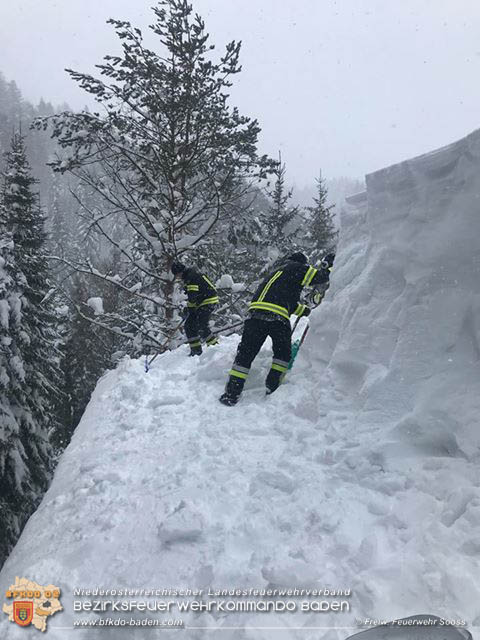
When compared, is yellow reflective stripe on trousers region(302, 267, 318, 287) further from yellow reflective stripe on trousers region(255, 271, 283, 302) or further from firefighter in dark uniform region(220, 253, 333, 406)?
yellow reflective stripe on trousers region(255, 271, 283, 302)

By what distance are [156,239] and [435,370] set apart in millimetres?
7402

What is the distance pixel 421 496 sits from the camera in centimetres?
246

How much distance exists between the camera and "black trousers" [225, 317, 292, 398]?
4.54 meters

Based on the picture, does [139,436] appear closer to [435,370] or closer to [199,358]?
[199,358]

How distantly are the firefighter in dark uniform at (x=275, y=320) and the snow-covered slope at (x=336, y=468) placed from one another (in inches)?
8.6

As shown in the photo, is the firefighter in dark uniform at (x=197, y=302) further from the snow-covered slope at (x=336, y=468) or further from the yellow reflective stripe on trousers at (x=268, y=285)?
the snow-covered slope at (x=336, y=468)

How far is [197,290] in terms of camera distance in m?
7.64

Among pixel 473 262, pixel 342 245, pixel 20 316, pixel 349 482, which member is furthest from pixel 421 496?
pixel 20 316

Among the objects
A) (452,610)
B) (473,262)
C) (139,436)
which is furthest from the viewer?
(139,436)

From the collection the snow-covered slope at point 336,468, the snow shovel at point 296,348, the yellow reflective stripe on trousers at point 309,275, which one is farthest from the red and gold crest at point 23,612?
the yellow reflective stripe on trousers at point 309,275

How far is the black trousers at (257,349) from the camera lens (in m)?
4.54

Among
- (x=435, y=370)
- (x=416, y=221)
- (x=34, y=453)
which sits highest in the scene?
(x=416, y=221)

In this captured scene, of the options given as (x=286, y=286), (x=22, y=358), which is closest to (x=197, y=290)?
(x=286, y=286)

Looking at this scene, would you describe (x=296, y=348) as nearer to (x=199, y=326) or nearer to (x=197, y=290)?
(x=197, y=290)
